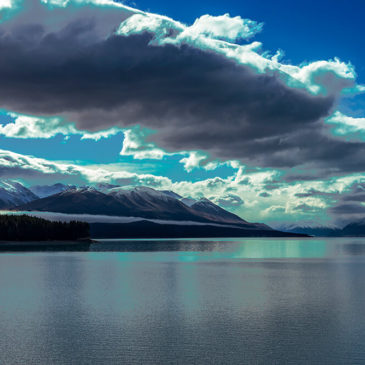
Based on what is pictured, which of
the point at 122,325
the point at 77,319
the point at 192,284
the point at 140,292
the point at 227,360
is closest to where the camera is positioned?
the point at 227,360

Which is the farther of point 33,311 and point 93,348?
point 33,311

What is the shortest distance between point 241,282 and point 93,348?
49.7 metres

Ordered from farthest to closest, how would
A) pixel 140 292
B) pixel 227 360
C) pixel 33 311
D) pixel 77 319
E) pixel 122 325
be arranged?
1. pixel 140 292
2. pixel 33 311
3. pixel 77 319
4. pixel 122 325
5. pixel 227 360

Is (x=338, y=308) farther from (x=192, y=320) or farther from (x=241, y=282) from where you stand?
(x=241, y=282)

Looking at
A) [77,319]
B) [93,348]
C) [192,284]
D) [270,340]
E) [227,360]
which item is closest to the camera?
[227,360]

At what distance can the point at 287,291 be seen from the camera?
70.4m

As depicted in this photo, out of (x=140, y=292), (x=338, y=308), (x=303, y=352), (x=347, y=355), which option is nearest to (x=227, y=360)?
(x=303, y=352)

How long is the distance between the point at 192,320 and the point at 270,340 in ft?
34.3

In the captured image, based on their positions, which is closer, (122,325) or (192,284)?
(122,325)

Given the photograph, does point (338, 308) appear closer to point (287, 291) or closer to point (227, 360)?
point (287, 291)

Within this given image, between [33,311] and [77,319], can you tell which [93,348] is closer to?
[77,319]

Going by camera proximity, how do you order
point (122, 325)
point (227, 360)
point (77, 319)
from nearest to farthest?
point (227, 360) < point (122, 325) < point (77, 319)

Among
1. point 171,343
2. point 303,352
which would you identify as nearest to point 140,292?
point 171,343

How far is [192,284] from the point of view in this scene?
259 ft
